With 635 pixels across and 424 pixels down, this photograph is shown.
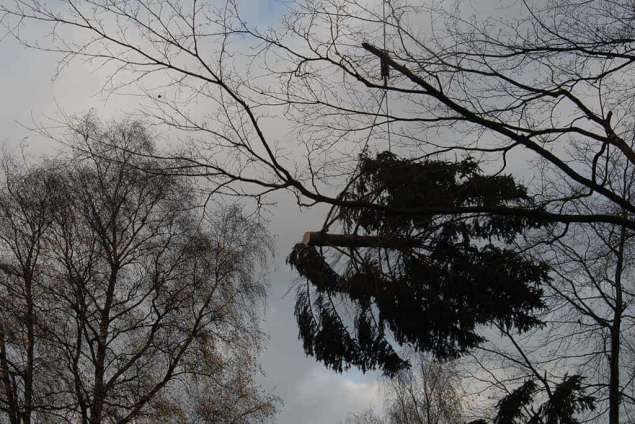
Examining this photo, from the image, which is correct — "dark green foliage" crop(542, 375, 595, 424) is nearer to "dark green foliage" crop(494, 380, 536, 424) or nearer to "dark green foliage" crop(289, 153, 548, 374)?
"dark green foliage" crop(494, 380, 536, 424)

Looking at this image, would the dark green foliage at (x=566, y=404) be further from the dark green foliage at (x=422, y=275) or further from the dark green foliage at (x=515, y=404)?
the dark green foliage at (x=422, y=275)

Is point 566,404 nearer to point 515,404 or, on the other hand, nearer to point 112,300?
point 515,404

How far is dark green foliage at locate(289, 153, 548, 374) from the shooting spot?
6027mm

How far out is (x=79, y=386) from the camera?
494 inches

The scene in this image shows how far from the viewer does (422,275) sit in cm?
643

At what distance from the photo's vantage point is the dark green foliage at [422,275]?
6.03m

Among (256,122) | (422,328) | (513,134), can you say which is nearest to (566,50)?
(513,134)

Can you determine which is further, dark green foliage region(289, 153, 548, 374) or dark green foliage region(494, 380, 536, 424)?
dark green foliage region(494, 380, 536, 424)

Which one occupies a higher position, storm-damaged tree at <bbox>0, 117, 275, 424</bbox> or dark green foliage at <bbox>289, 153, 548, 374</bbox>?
storm-damaged tree at <bbox>0, 117, 275, 424</bbox>

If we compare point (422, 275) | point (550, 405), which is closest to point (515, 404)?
point (550, 405)

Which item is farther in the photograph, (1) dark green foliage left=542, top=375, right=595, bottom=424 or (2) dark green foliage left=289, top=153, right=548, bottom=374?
(1) dark green foliage left=542, top=375, right=595, bottom=424

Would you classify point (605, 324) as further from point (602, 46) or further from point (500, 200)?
point (602, 46)

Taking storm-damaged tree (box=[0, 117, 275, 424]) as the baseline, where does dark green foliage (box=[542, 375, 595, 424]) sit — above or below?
below

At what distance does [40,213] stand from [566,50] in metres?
11.5
